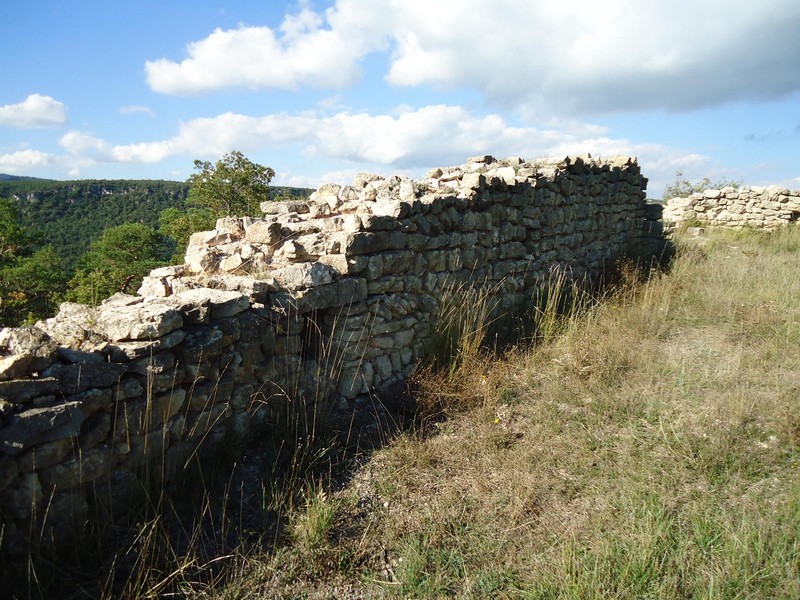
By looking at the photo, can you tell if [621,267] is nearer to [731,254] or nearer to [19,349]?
[731,254]

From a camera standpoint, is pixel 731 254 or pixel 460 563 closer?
pixel 460 563

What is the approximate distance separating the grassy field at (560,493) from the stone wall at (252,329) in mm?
517

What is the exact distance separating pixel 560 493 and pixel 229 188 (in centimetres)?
1915

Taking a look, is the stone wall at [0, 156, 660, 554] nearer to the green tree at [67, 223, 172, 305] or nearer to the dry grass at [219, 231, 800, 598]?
the dry grass at [219, 231, 800, 598]

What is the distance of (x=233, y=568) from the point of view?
253cm

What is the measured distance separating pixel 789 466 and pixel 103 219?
32117 mm

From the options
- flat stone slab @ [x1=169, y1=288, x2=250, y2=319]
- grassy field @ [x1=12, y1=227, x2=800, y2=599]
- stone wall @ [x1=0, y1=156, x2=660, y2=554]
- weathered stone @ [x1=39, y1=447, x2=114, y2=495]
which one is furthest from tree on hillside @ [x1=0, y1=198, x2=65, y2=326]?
grassy field @ [x1=12, y1=227, x2=800, y2=599]

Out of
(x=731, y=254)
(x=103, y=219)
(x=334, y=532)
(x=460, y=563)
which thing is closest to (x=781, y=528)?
(x=460, y=563)

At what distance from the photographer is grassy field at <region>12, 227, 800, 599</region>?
2430mm

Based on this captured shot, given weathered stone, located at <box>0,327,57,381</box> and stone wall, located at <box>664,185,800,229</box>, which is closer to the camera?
weathered stone, located at <box>0,327,57,381</box>

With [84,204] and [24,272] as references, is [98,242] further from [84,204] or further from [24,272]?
[84,204]

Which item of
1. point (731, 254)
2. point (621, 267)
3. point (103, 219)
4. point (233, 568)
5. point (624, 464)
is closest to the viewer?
point (233, 568)

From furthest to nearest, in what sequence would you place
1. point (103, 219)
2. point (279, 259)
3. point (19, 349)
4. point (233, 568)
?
1. point (103, 219)
2. point (279, 259)
3. point (233, 568)
4. point (19, 349)

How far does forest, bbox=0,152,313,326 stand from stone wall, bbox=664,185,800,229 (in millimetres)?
13531
